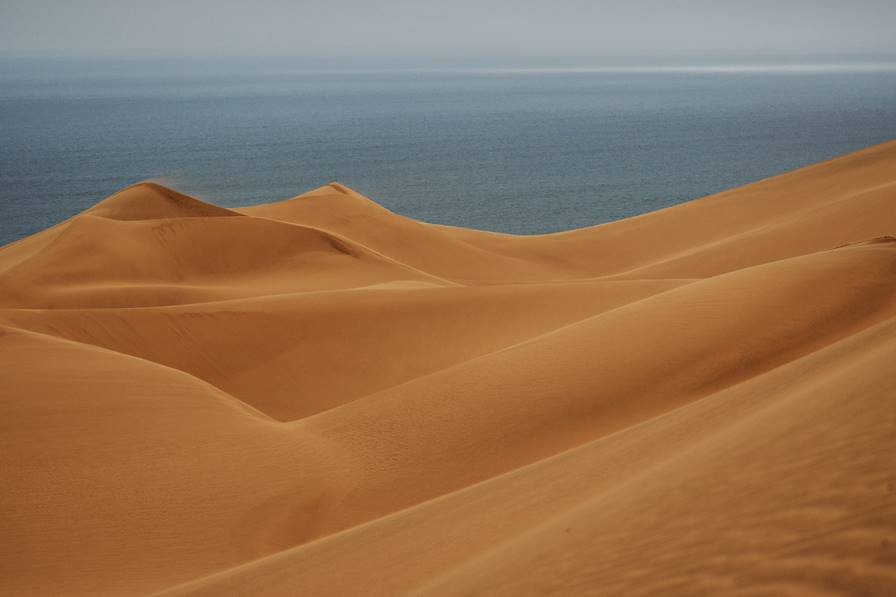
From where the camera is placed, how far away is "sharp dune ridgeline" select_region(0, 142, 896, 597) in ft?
15.0

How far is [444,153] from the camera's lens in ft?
269

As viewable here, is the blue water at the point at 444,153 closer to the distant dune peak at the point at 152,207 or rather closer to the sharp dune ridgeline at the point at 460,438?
the distant dune peak at the point at 152,207

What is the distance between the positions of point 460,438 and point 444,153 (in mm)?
73625

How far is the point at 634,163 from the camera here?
73188mm

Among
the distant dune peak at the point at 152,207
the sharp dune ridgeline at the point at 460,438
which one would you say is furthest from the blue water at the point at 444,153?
the sharp dune ridgeline at the point at 460,438

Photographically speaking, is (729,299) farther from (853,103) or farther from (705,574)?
(853,103)

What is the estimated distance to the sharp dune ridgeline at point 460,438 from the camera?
457 centimetres

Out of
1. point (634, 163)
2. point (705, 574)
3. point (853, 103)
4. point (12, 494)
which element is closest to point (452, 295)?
point (12, 494)

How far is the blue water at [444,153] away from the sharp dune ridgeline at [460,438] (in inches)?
1310

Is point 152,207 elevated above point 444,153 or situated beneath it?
situated beneath

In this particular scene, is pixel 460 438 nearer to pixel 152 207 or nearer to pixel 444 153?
pixel 152 207

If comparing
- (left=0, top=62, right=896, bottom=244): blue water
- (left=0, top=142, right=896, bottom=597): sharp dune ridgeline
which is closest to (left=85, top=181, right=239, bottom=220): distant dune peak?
(left=0, top=142, right=896, bottom=597): sharp dune ridgeline

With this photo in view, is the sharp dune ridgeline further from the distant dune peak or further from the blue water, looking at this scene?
the blue water

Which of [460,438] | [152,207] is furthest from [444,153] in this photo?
[460,438]
